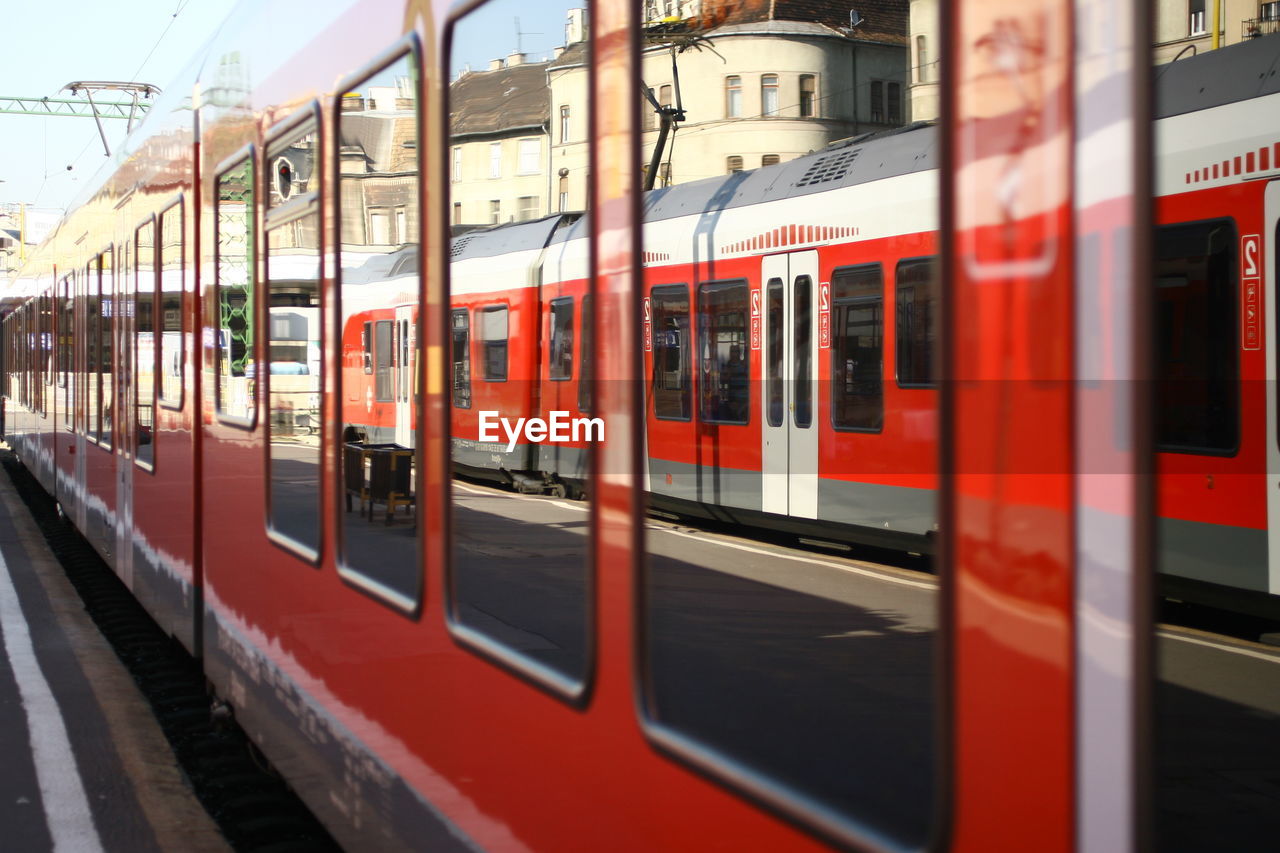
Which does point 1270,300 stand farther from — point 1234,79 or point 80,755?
point 80,755

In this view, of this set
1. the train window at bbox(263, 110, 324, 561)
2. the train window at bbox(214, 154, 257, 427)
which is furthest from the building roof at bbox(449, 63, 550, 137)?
the train window at bbox(214, 154, 257, 427)

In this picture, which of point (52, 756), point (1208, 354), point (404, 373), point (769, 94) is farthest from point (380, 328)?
point (52, 756)

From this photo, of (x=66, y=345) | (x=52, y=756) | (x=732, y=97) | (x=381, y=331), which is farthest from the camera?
(x=66, y=345)

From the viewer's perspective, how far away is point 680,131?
234cm

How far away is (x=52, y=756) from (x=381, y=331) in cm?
414

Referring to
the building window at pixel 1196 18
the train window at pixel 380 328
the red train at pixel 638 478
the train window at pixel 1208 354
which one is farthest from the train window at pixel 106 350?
the building window at pixel 1196 18

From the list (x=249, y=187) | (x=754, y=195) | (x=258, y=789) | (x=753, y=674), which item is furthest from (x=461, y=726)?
(x=258, y=789)

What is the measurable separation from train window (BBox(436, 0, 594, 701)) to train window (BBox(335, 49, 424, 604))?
24cm

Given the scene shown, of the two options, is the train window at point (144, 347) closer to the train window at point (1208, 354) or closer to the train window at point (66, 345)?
the train window at point (66, 345)

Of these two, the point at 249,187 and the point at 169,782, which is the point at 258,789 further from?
the point at 249,187

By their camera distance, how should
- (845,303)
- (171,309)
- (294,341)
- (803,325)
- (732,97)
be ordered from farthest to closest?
1. (803,325)
2. (845,303)
3. (171,309)
4. (294,341)
5. (732,97)

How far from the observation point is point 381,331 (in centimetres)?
340

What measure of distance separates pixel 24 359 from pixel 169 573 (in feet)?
43.2

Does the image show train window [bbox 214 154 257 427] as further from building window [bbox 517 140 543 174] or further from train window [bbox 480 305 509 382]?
building window [bbox 517 140 543 174]
